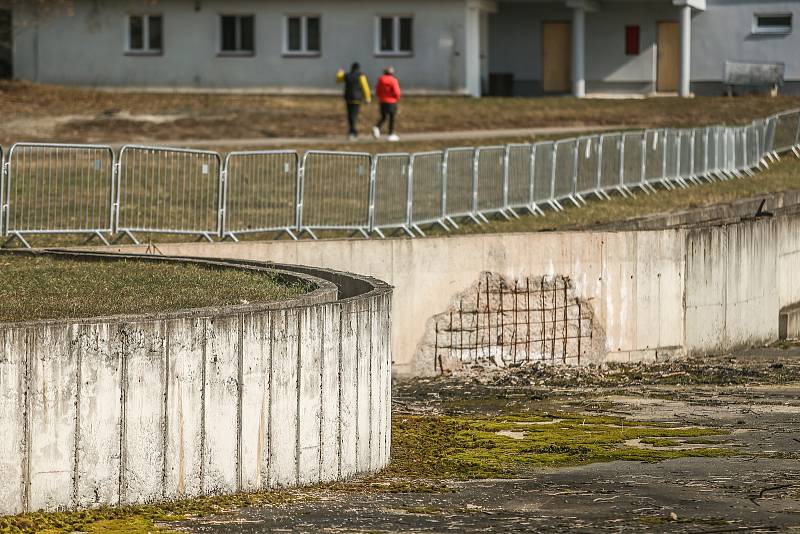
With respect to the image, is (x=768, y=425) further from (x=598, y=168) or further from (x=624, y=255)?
(x=598, y=168)

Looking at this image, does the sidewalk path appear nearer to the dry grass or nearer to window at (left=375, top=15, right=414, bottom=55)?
the dry grass

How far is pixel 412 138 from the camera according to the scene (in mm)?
35406

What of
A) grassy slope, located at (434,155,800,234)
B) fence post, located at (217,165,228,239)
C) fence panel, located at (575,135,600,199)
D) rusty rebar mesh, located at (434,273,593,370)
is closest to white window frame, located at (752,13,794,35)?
grassy slope, located at (434,155,800,234)

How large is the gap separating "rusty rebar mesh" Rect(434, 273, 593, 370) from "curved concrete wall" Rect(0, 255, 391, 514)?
19.0ft

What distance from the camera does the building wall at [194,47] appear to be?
1833 inches

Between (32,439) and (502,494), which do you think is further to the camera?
(502,494)

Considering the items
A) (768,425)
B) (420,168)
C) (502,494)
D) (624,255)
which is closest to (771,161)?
(420,168)

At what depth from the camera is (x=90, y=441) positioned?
10.0 metres

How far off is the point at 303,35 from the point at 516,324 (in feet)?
98.4

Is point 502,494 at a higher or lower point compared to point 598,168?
lower

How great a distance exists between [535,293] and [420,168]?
178 inches

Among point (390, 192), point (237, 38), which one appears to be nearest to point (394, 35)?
point (237, 38)

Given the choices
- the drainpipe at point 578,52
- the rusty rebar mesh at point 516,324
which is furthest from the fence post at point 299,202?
the drainpipe at point 578,52

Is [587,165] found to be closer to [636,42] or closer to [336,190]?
[336,190]
